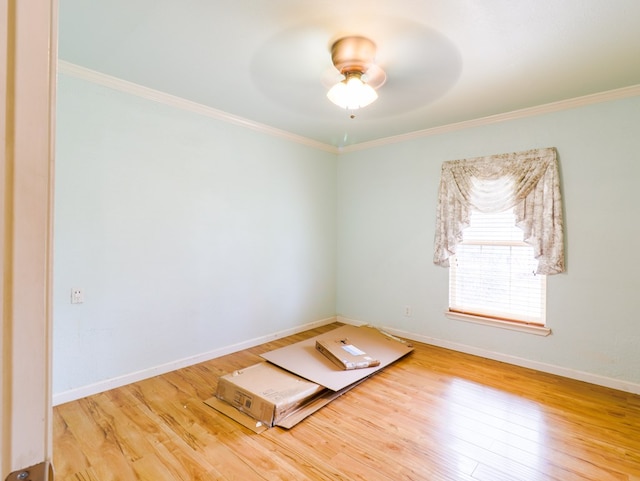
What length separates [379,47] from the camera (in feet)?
7.11

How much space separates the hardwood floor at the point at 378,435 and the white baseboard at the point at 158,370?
0.23 ft

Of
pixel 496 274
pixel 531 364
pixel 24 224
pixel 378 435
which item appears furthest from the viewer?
pixel 496 274

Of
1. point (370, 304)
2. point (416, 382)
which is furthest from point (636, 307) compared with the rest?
point (370, 304)

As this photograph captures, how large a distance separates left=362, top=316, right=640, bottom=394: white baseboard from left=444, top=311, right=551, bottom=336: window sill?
28cm

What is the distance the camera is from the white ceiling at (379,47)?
5.99 feet

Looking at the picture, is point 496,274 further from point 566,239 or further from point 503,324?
point 566,239

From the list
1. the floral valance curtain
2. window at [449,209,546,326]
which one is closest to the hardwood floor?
window at [449,209,546,326]

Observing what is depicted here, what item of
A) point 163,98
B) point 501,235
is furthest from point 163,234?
point 501,235

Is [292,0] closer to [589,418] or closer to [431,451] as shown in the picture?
[431,451]

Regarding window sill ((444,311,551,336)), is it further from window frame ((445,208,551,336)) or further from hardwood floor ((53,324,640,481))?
hardwood floor ((53,324,640,481))

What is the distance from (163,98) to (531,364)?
4260mm

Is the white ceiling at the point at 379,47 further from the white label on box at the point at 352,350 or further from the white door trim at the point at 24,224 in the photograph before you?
the white label on box at the point at 352,350

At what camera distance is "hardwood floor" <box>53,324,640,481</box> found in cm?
183

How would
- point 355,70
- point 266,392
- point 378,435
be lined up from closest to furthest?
point 378,435 → point 355,70 → point 266,392
